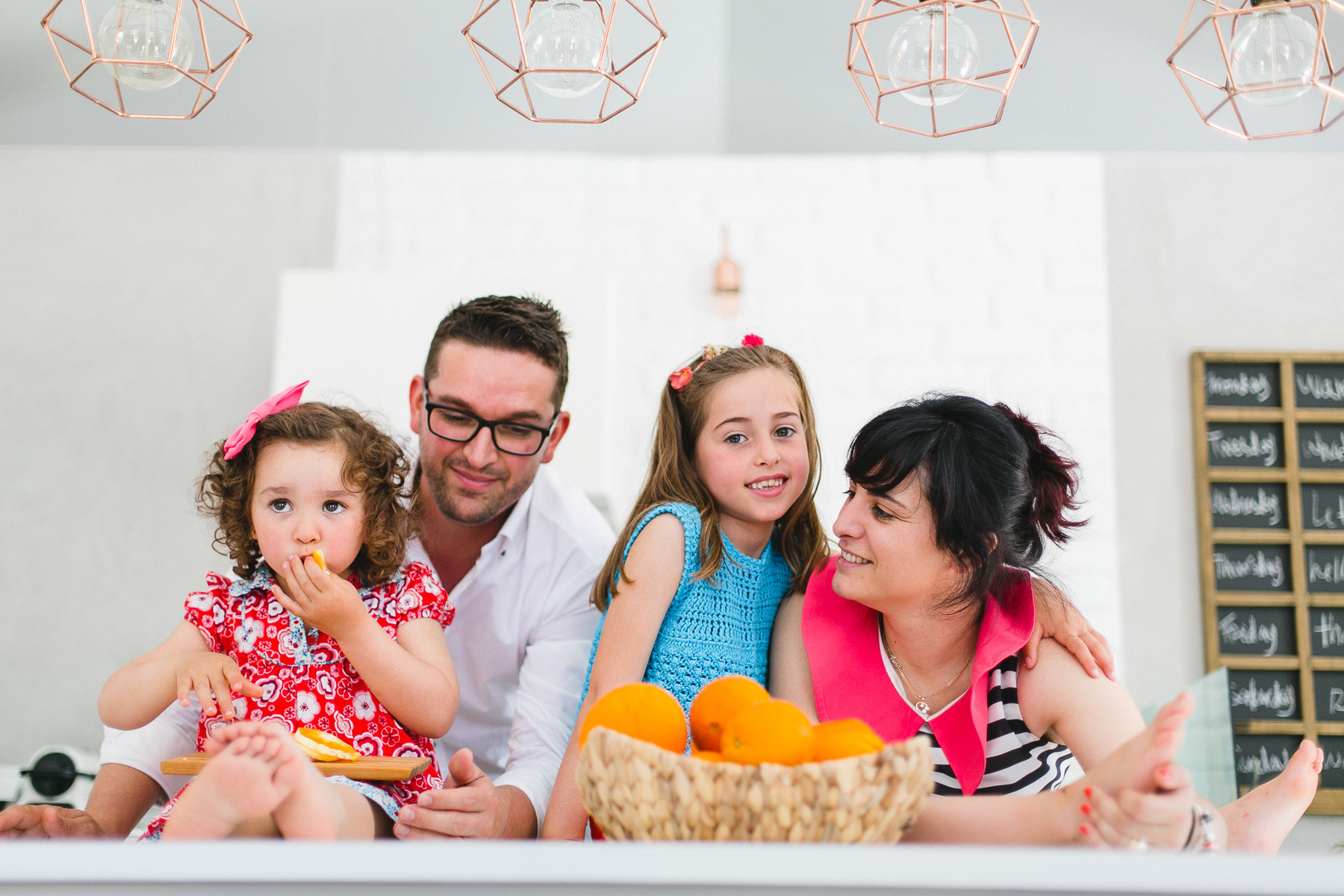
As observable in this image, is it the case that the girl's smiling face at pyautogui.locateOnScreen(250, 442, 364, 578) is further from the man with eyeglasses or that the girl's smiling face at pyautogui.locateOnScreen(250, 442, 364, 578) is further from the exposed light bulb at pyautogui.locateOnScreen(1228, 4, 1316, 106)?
the exposed light bulb at pyautogui.locateOnScreen(1228, 4, 1316, 106)

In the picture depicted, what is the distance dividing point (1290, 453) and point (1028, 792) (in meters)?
2.64

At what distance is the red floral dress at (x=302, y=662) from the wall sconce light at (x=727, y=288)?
2.20m

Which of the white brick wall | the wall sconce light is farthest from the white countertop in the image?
the wall sconce light

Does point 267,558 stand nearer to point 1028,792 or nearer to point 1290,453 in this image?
point 1028,792

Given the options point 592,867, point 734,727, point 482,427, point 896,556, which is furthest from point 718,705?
point 482,427

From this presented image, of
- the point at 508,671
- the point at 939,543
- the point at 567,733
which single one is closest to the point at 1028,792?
the point at 939,543

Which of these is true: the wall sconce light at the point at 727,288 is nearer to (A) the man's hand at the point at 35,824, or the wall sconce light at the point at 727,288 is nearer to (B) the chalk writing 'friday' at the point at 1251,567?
(B) the chalk writing 'friday' at the point at 1251,567

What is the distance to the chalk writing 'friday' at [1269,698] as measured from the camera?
3.27m

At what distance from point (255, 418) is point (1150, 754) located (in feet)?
4.09

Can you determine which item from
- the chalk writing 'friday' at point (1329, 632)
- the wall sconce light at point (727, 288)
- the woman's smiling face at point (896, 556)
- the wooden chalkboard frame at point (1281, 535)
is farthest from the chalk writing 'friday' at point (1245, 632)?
the woman's smiling face at point (896, 556)

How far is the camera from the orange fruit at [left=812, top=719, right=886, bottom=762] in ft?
2.50

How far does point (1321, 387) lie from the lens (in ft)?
11.3

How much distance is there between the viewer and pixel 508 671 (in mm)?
1893

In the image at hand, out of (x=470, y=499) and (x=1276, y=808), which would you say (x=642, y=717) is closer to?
(x=1276, y=808)
